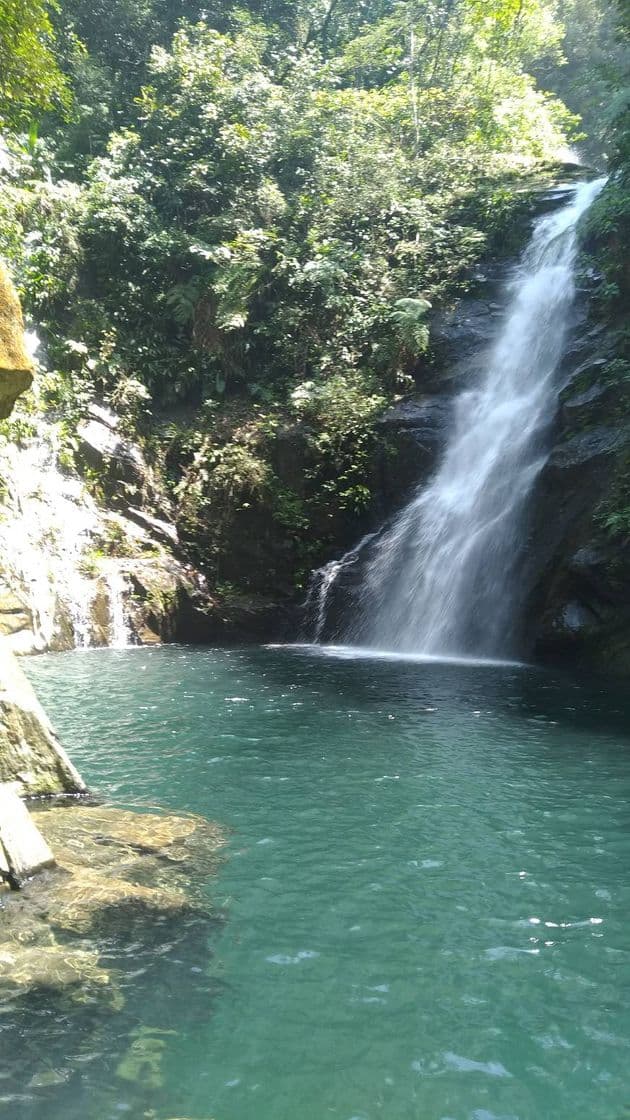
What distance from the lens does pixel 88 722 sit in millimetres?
9023

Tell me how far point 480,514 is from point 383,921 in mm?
11784

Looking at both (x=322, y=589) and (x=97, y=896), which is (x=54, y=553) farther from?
(x=97, y=896)

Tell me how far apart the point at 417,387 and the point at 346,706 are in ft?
36.0

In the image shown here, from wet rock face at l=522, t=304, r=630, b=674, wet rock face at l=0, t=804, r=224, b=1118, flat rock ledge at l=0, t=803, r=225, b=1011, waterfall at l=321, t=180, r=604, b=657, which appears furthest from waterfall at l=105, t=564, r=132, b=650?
wet rock face at l=0, t=804, r=224, b=1118

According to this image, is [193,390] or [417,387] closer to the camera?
[417,387]

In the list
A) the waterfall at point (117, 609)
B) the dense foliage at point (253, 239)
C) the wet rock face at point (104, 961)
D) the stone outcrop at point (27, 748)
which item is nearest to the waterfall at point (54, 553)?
the waterfall at point (117, 609)

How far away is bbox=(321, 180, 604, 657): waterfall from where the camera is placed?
14.7 metres

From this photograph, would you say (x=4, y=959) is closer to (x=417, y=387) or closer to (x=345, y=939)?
(x=345, y=939)

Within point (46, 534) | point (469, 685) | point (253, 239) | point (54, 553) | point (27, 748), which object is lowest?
point (27, 748)

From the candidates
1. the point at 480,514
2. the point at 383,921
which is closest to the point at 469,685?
the point at 480,514

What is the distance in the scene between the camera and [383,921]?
4.49 metres

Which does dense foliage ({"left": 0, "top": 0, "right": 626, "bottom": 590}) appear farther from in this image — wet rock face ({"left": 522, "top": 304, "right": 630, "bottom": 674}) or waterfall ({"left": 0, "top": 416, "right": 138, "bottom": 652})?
wet rock face ({"left": 522, "top": 304, "right": 630, "bottom": 674})

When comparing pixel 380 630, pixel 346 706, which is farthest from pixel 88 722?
pixel 380 630

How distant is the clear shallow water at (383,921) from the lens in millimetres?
3109
